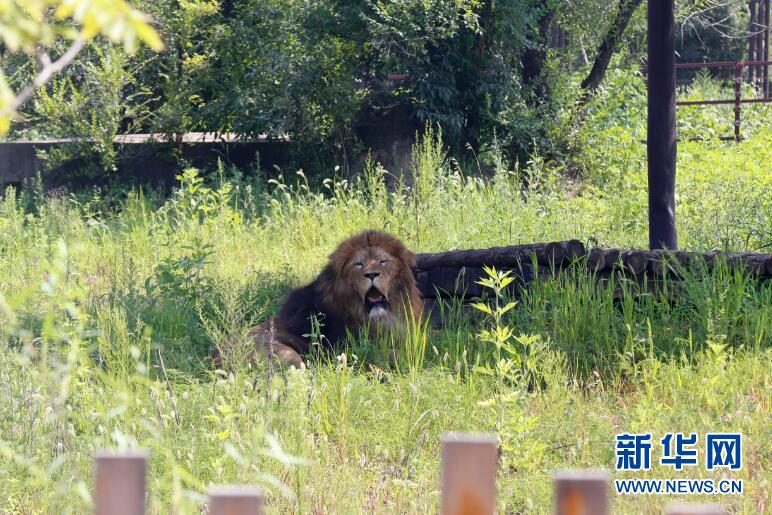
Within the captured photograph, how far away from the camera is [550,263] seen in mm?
6984

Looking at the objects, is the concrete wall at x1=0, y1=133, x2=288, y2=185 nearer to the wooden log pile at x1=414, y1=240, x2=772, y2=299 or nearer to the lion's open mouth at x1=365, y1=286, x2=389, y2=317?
the wooden log pile at x1=414, y1=240, x2=772, y2=299

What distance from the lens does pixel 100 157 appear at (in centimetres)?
1402

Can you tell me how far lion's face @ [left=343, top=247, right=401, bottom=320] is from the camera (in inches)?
269

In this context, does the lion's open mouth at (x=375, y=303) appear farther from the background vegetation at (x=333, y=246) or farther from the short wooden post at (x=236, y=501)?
the short wooden post at (x=236, y=501)

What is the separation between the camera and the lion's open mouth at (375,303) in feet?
22.4

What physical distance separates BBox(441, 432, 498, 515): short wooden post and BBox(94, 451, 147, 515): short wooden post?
1.69ft

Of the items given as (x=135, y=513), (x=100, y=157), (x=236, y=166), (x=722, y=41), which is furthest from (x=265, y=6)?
(x=722, y=41)

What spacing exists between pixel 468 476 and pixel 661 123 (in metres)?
6.92

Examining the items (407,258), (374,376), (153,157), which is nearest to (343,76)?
(153,157)

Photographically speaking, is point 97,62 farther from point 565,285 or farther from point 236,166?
point 565,285

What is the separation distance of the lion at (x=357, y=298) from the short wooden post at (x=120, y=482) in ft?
16.4

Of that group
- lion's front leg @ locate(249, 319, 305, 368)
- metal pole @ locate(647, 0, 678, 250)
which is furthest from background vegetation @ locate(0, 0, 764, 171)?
lion's front leg @ locate(249, 319, 305, 368)

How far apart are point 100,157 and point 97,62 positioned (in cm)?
202

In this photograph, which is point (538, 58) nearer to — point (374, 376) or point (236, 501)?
point (374, 376)
